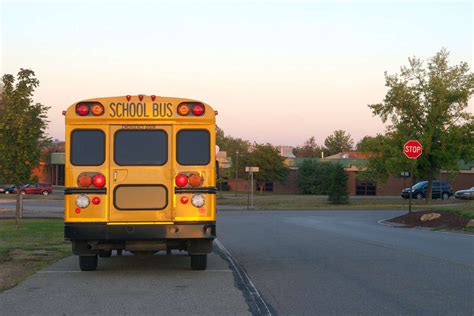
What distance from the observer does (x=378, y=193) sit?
233 ft

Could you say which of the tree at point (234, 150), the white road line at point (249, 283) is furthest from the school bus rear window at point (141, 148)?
the tree at point (234, 150)

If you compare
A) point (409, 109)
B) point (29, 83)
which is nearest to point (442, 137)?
point (409, 109)

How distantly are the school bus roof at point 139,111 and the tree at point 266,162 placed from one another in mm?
59388

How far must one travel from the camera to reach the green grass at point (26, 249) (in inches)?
451

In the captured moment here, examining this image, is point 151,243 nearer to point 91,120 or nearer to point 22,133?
point 91,120

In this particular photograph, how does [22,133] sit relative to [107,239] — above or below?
above

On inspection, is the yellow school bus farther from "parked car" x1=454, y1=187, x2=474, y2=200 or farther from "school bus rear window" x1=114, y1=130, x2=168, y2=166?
"parked car" x1=454, y1=187, x2=474, y2=200

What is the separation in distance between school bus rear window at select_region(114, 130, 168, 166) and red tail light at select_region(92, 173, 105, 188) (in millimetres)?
354

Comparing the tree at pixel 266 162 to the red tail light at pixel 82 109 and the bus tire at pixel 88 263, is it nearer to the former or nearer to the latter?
the bus tire at pixel 88 263

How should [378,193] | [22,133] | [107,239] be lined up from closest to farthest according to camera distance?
1. [107,239]
2. [22,133]
3. [378,193]

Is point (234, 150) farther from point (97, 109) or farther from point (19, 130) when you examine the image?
point (97, 109)

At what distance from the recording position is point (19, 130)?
2069cm

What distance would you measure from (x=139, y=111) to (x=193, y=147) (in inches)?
43.7

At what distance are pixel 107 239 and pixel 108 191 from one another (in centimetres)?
80
